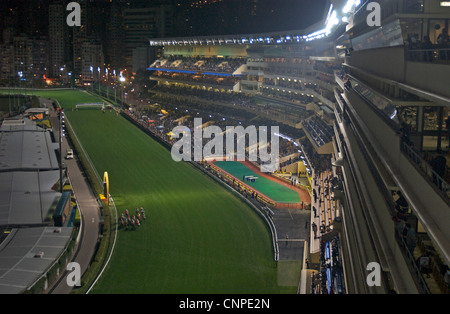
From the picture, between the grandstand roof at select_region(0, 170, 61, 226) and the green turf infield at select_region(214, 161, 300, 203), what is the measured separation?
709cm

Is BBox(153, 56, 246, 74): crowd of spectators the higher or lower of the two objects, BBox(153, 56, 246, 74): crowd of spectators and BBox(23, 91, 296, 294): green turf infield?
the higher

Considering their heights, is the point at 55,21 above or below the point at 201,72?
above

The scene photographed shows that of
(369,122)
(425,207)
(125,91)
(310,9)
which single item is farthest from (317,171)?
(125,91)

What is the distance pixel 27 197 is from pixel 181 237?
15.0ft

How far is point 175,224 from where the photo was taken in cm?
1659

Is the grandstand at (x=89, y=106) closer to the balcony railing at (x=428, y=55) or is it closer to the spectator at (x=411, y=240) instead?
the balcony railing at (x=428, y=55)

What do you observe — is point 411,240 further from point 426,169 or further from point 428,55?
point 428,55

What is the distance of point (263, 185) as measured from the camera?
21.8 metres

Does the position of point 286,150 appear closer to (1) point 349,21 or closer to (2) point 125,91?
(1) point 349,21

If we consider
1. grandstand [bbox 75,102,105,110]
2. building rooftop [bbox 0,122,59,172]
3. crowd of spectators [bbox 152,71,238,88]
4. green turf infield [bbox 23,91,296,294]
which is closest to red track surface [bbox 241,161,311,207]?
green turf infield [bbox 23,91,296,294]

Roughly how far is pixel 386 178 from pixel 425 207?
191cm

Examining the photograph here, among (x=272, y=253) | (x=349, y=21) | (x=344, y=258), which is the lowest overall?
(x=272, y=253)

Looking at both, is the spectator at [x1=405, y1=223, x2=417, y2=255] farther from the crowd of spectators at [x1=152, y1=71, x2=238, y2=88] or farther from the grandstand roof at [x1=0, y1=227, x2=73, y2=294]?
the crowd of spectators at [x1=152, y1=71, x2=238, y2=88]

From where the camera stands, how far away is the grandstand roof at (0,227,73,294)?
35.1ft
